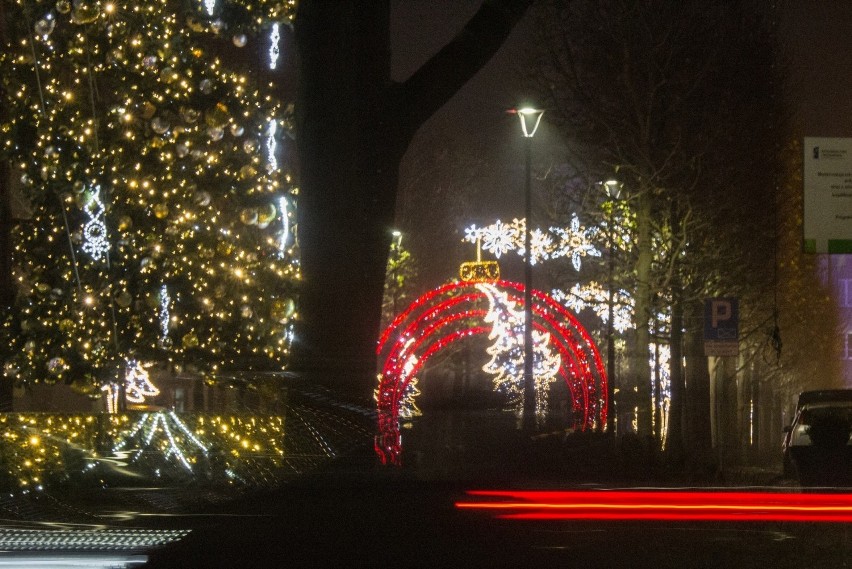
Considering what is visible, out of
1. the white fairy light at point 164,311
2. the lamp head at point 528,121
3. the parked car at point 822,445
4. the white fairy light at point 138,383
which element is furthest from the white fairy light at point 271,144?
the lamp head at point 528,121

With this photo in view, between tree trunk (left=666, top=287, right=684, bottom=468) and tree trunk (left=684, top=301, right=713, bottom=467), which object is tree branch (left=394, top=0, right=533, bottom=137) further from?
tree trunk (left=684, top=301, right=713, bottom=467)

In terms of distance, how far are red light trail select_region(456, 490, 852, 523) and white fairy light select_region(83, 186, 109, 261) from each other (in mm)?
7124

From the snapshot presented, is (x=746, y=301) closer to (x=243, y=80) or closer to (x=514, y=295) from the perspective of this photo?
(x=514, y=295)

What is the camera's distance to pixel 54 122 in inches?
378

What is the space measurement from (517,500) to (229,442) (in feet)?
3.81

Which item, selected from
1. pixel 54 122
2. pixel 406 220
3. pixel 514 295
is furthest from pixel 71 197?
pixel 406 220

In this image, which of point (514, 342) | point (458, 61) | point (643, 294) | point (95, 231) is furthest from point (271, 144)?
point (514, 342)

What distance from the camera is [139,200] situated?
10008 mm

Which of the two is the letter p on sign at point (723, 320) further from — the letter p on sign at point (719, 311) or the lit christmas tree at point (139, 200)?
the lit christmas tree at point (139, 200)

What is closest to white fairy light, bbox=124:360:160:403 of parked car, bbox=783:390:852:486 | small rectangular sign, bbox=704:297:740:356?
parked car, bbox=783:390:852:486

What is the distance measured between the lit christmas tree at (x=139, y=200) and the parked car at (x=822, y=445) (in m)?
4.42

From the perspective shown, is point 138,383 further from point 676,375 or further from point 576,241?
point 676,375

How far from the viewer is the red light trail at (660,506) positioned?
3.37 meters

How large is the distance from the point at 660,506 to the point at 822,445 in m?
6.51
